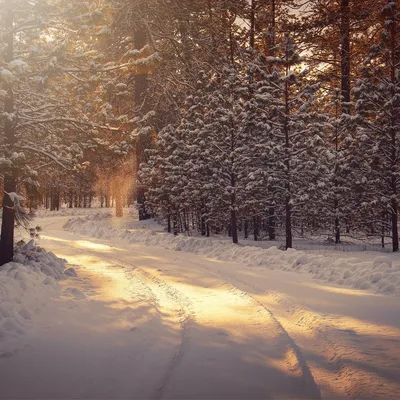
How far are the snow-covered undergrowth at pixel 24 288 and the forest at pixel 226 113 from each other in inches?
37.9

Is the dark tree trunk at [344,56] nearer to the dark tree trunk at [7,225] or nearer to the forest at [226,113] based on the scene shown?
the forest at [226,113]

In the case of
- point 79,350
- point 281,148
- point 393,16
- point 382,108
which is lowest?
point 79,350

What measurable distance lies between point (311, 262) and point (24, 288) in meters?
7.95

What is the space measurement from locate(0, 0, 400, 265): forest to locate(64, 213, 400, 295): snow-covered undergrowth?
3314 millimetres

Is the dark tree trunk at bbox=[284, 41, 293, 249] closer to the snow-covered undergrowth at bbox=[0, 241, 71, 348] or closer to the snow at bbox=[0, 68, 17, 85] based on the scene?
the snow-covered undergrowth at bbox=[0, 241, 71, 348]

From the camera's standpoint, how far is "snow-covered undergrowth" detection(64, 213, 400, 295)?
335 inches

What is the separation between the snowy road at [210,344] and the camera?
13.1ft

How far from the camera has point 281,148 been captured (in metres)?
15.9

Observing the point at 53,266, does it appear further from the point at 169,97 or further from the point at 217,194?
the point at 169,97

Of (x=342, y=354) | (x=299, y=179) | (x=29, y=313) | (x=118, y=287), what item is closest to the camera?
(x=342, y=354)

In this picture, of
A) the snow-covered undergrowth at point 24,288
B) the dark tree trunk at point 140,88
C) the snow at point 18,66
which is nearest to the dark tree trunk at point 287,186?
the dark tree trunk at point 140,88

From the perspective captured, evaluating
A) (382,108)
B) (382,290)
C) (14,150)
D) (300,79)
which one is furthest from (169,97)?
(382,290)

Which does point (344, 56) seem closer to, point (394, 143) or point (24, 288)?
point (394, 143)

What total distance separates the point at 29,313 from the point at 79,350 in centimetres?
192
